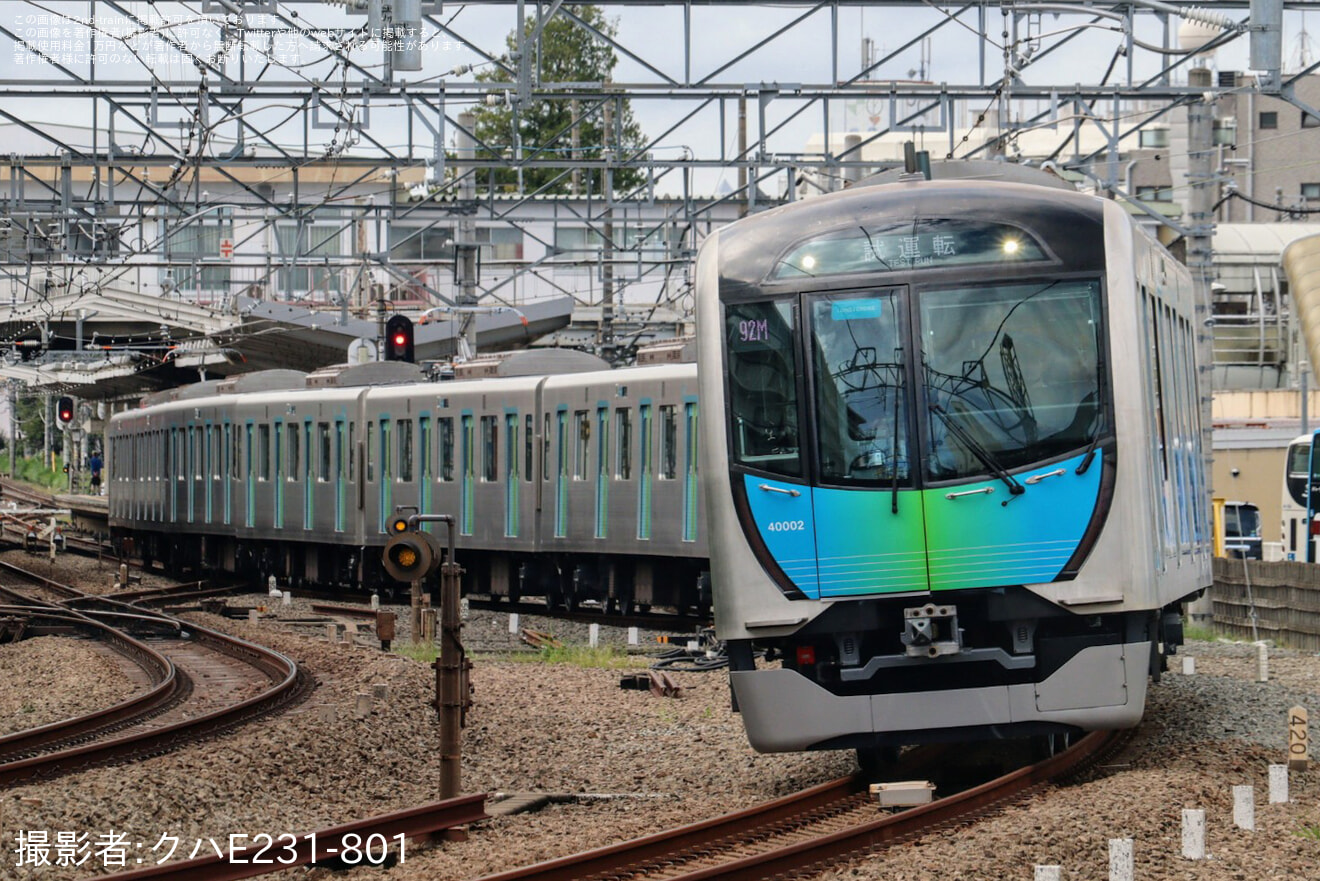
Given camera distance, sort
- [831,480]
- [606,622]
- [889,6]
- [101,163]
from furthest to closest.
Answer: [101,163] → [606,622] → [889,6] → [831,480]

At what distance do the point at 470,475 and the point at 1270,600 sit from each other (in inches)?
338

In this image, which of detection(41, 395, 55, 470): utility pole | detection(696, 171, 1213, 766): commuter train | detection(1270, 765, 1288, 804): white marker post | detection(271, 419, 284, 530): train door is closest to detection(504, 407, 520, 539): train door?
detection(271, 419, 284, 530): train door

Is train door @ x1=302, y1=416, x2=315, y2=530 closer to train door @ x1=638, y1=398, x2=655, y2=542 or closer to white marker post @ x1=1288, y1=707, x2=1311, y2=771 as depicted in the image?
train door @ x1=638, y1=398, x2=655, y2=542

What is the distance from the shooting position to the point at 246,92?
1822 centimetres

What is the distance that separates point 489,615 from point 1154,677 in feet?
39.0

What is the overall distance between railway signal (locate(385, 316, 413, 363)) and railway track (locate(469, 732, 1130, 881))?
46.4 feet

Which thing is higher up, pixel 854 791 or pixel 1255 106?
pixel 1255 106

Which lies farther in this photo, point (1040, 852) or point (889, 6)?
point (889, 6)

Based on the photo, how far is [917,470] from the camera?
29.7 feet

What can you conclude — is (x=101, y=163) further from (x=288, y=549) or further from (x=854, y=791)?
(x=854, y=791)

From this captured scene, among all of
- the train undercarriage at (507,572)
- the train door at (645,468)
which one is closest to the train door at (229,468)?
the train undercarriage at (507,572)

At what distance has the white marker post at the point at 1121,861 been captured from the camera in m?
6.95

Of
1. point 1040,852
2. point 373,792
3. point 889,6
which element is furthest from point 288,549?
point 1040,852

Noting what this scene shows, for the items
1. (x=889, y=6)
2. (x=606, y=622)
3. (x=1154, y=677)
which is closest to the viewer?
(x=1154, y=677)
